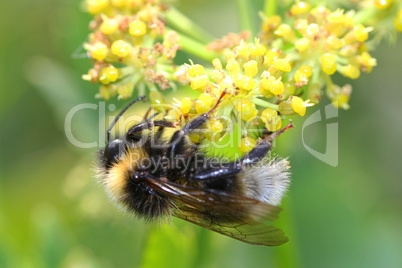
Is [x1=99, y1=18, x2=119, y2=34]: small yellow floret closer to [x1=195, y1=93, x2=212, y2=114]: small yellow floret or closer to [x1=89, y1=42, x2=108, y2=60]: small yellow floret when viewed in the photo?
[x1=89, y1=42, x2=108, y2=60]: small yellow floret

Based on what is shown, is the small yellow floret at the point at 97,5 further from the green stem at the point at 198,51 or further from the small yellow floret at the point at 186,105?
the small yellow floret at the point at 186,105

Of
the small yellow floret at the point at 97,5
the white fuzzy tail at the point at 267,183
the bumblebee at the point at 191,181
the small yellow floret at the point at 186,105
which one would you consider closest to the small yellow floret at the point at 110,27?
the small yellow floret at the point at 97,5

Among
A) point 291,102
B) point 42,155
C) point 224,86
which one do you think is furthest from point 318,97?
point 42,155

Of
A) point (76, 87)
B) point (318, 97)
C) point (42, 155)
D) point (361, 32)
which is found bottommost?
point (42, 155)

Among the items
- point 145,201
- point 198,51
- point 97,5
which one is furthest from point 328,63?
point 97,5

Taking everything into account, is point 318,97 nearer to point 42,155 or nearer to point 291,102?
point 291,102

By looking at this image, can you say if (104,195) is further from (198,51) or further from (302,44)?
(302,44)

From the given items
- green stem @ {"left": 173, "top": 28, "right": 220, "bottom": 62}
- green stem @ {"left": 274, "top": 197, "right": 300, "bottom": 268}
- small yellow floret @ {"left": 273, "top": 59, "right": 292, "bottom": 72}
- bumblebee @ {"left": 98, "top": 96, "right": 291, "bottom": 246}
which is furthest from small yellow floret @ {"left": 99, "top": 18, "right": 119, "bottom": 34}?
green stem @ {"left": 274, "top": 197, "right": 300, "bottom": 268}
